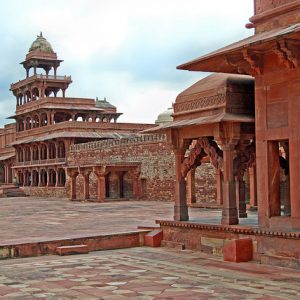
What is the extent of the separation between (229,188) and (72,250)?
9.75 feet

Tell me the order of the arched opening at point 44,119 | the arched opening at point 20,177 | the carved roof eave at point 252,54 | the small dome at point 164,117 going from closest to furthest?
the carved roof eave at point 252,54 → the small dome at point 164,117 → the arched opening at point 44,119 → the arched opening at point 20,177

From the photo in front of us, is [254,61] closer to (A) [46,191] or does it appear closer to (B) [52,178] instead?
(A) [46,191]

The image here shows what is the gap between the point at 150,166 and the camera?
31953 mm

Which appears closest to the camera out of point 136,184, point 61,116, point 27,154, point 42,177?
point 136,184

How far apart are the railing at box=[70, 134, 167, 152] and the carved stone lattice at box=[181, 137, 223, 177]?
1935 cm

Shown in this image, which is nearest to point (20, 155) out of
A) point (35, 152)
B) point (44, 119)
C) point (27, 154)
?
point (27, 154)

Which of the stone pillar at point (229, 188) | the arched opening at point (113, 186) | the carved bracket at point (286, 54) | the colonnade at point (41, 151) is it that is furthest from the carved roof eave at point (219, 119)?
the colonnade at point (41, 151)

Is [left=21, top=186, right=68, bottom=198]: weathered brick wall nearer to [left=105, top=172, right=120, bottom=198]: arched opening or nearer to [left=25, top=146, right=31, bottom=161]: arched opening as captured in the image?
[left=25, top=146, right=31, bottom=161]: arched opening

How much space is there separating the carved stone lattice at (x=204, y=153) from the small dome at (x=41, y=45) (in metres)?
Answer: 44.0

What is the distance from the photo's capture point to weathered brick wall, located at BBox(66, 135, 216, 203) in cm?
2653

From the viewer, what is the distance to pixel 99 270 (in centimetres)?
852

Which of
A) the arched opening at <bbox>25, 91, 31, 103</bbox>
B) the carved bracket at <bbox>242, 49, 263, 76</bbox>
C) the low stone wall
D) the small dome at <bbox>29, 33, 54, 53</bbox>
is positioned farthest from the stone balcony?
the carved bracket at <bbox>242, 49, 263, 76</bbox>

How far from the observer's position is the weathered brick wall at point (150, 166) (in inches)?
1045

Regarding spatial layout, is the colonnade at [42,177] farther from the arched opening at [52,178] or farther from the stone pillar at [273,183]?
the stone pillar at [273,183]
